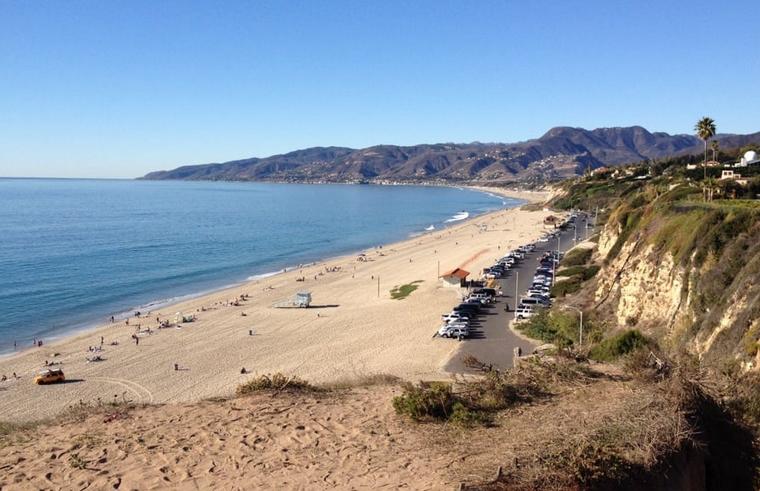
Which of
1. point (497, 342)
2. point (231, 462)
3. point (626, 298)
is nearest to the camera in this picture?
point (231, 462)

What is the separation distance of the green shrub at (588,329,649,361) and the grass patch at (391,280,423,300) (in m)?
21.8

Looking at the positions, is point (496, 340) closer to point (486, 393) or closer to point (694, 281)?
point (694, 281)

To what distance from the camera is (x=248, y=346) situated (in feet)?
96.2

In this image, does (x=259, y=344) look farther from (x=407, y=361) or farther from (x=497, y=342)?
(x=497, y=342)

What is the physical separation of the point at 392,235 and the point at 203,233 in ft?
87.9

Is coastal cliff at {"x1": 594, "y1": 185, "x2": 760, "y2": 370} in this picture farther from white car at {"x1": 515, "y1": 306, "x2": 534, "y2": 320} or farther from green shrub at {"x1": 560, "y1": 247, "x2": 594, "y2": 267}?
green shrub at {"x1": 560, "y1": 247, "x2": 594, "y2": 267}

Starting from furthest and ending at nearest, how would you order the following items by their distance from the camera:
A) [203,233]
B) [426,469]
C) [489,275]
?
1. [203,233]
2. [489,275]
3. [426,469]

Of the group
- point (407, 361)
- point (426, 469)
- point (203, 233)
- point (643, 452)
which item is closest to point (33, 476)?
point (426, 469)

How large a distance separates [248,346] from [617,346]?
18.6 metres

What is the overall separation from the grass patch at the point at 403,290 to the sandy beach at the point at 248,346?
0.47 metres

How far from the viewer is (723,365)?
12523 mm

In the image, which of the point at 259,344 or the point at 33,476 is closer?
the point at 33,476

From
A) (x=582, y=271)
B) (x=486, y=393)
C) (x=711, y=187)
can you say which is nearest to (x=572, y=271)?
(x=582, y=271)

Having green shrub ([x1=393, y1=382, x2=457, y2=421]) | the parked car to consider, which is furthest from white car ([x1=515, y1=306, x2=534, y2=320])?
the parked car
